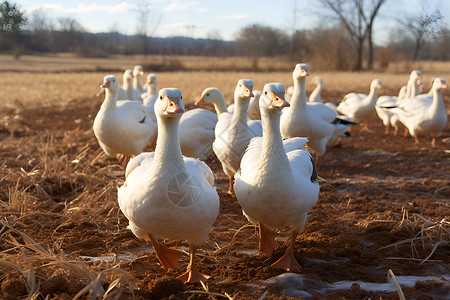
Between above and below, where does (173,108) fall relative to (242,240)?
above

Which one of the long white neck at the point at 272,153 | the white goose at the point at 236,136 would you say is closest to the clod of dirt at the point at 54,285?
the long white neck at the point at 272,153

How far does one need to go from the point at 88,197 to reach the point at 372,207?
338cm

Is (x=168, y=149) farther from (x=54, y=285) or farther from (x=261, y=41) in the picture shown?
(x=261, y=41)

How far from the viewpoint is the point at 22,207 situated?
4.89 meters

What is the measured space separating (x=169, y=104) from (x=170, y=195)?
0.65 meters

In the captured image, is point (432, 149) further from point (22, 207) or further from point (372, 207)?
point (22, 207)

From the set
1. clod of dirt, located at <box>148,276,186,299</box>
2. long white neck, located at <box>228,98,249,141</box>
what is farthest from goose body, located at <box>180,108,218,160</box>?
clod of dirt, located at <box>148,276,186,299</box>

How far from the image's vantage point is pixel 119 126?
7090mm

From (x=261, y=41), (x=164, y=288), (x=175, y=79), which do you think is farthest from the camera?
(x=261, y=41)

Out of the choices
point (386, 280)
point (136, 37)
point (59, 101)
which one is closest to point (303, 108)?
point (386, 280)

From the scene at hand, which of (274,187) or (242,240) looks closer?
(274,187)

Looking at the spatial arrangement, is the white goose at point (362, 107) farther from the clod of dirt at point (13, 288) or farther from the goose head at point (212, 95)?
the clod of dirt at point (13, 288)

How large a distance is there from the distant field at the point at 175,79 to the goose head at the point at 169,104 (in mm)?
12467

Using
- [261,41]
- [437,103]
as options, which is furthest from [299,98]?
[261,41]
